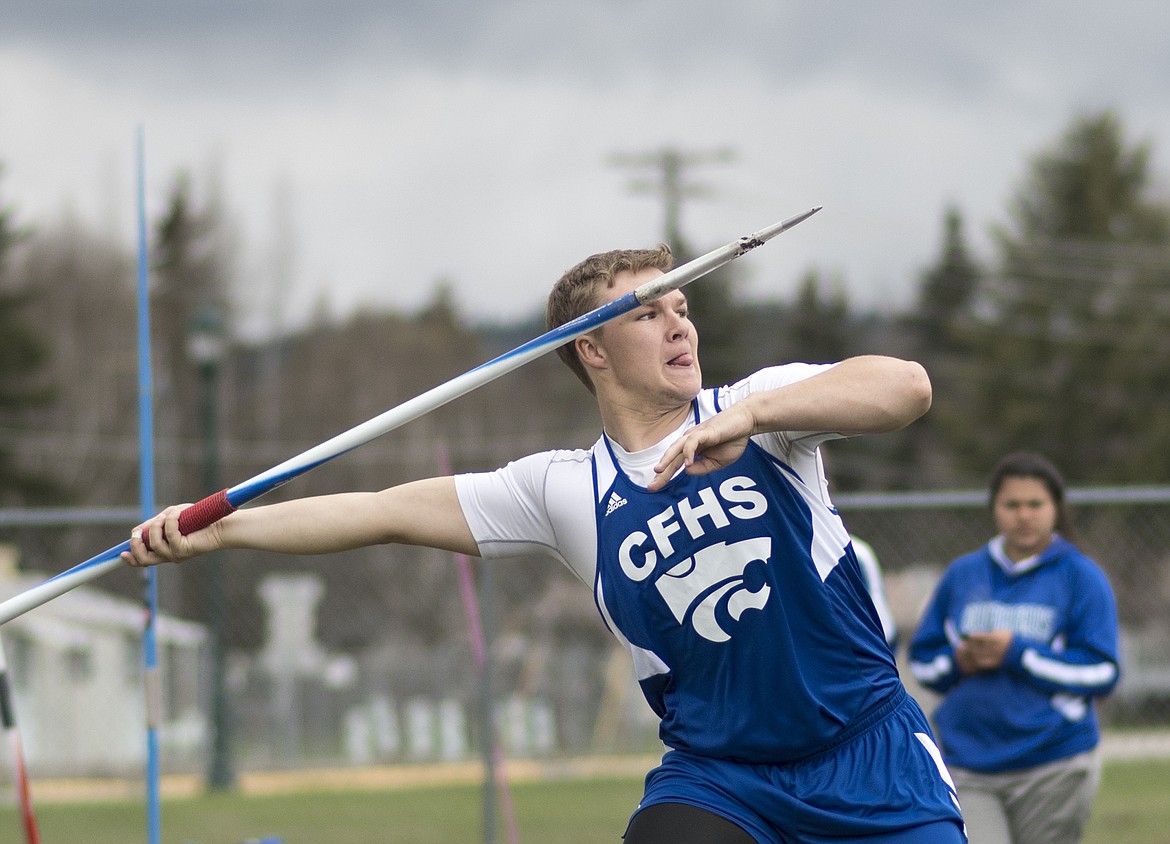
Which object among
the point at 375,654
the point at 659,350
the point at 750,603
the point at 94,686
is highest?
the point at 659,350

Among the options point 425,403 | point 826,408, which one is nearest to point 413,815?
point 425,403

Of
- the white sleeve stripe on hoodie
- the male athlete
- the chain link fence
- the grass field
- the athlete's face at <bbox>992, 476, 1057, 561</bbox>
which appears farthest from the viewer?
the chain link fence

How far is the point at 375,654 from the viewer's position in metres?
20.0

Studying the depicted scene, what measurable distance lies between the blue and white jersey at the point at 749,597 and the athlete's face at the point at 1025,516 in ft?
7.72

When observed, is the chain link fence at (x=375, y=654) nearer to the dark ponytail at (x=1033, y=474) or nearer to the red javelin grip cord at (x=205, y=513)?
the dark ponytail at (x=1033, y=474)

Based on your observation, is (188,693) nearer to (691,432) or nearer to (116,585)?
(116,585)

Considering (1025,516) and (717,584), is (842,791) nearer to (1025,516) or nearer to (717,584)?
(717,584)

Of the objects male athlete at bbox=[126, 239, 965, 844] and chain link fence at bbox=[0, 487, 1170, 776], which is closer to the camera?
male athlete at bbox=[126, 239, 965, 844]

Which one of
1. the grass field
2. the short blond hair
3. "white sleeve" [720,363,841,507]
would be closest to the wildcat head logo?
"white sleeve" [720,363,841,507]

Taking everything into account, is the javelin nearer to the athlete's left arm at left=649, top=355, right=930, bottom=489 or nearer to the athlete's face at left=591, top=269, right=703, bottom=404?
the athlete's face at left=591, top=269, right=703, bottom=404

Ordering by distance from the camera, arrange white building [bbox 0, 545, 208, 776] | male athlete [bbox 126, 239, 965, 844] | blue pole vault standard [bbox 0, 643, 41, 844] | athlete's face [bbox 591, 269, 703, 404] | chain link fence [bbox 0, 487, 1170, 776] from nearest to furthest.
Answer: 1. male athlete [bbox 126, 239, 965, 844]
2. athlete's face [bbox 591, 269, 703, 404]
3. blue pole vault standard [bbox 0, 643, 41, 844]
4. chain link fence [bbox 0, 487, 1170, 776]
5. white building [bbox 0, 545, 208, 776]

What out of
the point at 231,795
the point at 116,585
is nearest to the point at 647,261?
the point at 231,795

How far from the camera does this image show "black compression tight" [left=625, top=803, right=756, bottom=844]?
122 inches

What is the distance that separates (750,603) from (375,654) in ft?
56.8
